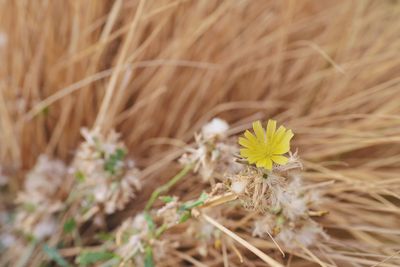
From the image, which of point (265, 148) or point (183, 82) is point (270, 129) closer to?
point (265, 148)

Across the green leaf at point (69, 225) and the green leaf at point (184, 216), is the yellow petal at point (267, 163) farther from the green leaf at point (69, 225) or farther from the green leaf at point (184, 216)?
the green leaf at point (69, 225)

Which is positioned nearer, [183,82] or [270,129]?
[270,129]

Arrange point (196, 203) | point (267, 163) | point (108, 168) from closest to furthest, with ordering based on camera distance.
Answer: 1. point (267, 163)
2. point (196, 203)
3. point (108, 168)

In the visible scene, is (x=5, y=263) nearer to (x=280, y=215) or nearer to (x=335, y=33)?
(x=280, y=215)

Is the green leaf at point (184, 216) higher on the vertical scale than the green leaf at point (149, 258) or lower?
higher

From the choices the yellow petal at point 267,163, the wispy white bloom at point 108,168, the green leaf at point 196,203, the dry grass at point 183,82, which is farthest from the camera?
the dry grass at point 183,82

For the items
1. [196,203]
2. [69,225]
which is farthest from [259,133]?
[69,225]

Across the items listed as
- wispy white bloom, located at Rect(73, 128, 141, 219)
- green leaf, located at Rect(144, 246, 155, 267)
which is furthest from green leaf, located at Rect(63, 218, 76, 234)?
green leaf, located at Rect(144, 246, 155, 267)

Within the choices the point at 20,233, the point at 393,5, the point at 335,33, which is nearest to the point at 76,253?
the point at 20,233

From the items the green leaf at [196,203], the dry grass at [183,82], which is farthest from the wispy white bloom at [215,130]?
the dry grass at [183,82]
